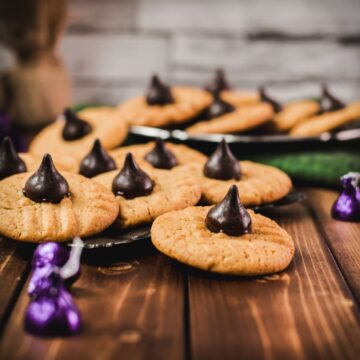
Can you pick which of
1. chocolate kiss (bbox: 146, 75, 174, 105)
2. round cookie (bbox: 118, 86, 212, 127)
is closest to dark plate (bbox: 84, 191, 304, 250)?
round cookie (bbox: 118, 86, 212, 127)

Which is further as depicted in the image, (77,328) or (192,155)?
(192,155)

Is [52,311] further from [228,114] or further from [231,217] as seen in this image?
[228,114]

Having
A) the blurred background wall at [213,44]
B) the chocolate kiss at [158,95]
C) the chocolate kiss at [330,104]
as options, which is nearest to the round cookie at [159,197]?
the chocolate kiss at [158,95]

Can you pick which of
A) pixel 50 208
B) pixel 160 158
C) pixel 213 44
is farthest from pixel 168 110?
pixel 213 44

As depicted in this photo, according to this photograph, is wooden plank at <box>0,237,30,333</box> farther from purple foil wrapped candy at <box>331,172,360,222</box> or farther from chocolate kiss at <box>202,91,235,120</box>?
chocolate kiss at <box>202,91,235,120</box>

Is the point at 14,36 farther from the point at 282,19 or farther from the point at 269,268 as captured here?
the point at 269,268

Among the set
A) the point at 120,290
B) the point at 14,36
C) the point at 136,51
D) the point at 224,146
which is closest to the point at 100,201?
the point at 120,290
